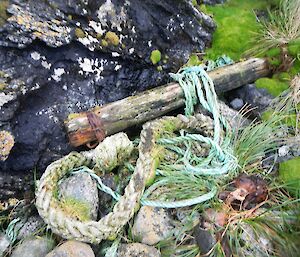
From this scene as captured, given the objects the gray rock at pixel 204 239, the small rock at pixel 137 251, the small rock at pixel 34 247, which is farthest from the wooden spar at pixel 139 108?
the gray rock at pixel 204 239

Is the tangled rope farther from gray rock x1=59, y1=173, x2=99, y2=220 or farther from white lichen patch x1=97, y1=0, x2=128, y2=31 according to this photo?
white lichen patch x1=97, y1=0, x2=128, y2=31

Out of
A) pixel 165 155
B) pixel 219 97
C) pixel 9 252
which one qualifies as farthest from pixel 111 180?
pixel 219 97

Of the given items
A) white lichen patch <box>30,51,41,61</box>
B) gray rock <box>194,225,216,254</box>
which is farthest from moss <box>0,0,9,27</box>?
gray rock <box>194,225,216,254</box>

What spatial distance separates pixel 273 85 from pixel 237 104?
14.3 inches

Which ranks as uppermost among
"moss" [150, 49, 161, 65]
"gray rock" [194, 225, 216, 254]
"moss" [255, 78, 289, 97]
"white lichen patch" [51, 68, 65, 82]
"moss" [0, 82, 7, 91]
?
"moss" [0, 82, 7, 91]

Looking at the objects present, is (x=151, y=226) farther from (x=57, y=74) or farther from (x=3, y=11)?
(x=3, y=11)

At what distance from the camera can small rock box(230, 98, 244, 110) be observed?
3785mm

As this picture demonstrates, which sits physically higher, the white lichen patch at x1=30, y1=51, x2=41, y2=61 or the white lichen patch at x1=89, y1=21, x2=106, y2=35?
the white lichen patch at x1=30, y1=51, x2=41, y2=61

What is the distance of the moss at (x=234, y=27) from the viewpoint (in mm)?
4110

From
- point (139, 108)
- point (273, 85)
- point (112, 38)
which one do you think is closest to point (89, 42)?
point (112, 38)

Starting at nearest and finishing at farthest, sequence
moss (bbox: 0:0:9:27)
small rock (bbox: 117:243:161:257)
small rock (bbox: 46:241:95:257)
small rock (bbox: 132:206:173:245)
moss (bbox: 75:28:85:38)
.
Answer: small rock (bbox: 46:241:95:257) → small rock (bbox: 117:243:161:257) → small rock (bbox: 132:206:173:245) → moss (bbox: 0:0:9:27) → moss (bbox: 75:28:85:38)

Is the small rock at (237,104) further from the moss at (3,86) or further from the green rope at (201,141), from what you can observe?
the moss at (3,86)

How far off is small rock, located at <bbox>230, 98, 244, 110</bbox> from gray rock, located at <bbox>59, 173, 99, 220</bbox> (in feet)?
4.98

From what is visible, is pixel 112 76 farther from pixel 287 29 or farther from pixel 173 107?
pixel 287 29
